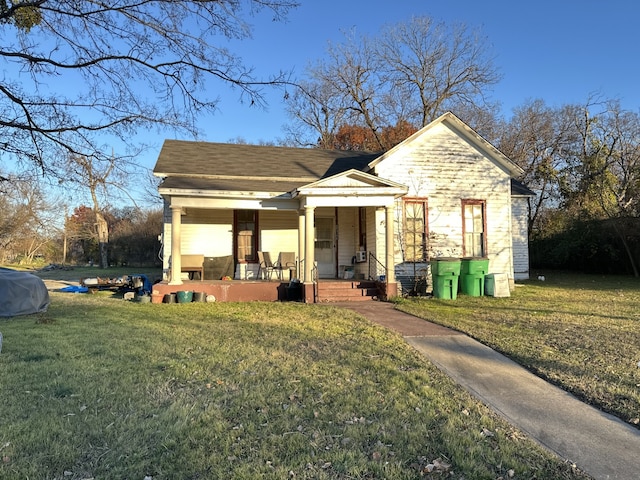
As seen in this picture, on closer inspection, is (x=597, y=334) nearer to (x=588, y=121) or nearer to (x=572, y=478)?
(x=572, y=478)

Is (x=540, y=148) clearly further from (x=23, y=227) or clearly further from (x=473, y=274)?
(x=23, y=227)

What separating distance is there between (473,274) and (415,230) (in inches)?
89.1

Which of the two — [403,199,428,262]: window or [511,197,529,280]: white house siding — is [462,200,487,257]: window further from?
[511,197,529,280]: white house siding

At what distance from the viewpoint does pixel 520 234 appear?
56.2 feet

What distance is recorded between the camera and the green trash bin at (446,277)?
1198cm

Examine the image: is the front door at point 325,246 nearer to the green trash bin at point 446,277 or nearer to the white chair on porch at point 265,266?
the white chair on porch at point 265,266

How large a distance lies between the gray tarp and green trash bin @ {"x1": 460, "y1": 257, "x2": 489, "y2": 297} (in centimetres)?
1143

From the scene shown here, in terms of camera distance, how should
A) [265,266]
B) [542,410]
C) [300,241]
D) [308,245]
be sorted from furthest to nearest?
[265,266] < [300,241] < [308,245] < [542,410]

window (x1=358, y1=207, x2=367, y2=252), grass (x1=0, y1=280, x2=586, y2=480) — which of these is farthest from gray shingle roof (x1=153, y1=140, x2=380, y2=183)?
grass (x1=0, y1=280, x2=586, y2=480)

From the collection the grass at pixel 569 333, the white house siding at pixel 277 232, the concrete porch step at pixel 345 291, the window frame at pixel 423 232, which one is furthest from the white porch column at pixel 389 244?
the white house siding at pixel 277 232

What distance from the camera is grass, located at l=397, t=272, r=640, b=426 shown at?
4.65 meters

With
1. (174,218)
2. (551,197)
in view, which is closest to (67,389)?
(174,218)

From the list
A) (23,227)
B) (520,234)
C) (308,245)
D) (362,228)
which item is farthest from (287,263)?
(23,227)

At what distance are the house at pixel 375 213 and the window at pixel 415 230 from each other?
0.11 feet
